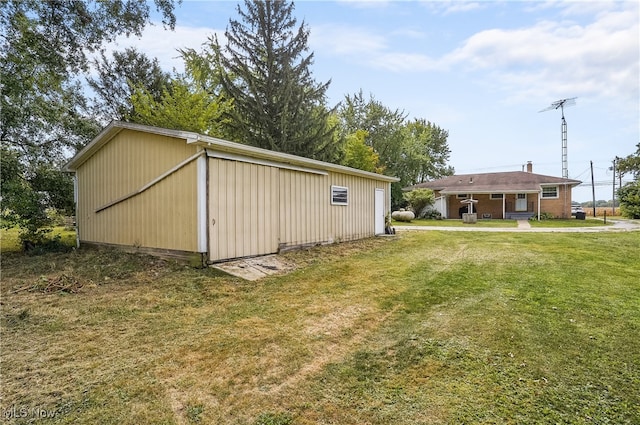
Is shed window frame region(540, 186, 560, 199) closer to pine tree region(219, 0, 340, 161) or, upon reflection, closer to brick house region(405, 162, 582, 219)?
brick house region(405, 162, 582, 219)

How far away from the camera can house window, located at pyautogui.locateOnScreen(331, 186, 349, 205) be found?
382 inches

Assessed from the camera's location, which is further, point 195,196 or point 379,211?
point 379,211

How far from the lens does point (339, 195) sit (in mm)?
9984

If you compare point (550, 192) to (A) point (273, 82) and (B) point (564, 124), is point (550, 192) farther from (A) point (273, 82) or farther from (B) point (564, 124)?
(A) point (273, 82)

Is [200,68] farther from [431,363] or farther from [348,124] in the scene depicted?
[431,363]

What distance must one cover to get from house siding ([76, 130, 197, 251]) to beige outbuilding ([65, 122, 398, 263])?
0.06 feet

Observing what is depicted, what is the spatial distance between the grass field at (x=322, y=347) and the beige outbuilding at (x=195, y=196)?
0.98m

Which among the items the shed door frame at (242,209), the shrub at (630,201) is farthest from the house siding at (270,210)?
the shrub at (630,201)

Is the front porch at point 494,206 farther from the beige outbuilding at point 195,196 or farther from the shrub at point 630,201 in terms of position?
the beige outbuilding at point 195,196

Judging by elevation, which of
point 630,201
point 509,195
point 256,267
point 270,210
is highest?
point 509,195

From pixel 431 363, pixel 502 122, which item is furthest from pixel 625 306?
pixel 502 122

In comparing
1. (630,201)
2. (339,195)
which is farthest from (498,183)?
(339,195)

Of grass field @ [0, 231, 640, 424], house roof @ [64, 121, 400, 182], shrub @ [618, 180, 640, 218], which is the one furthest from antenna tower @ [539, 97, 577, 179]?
grass field @ [0, 231, 640, 424]

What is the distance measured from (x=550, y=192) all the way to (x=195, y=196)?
77.2ft
